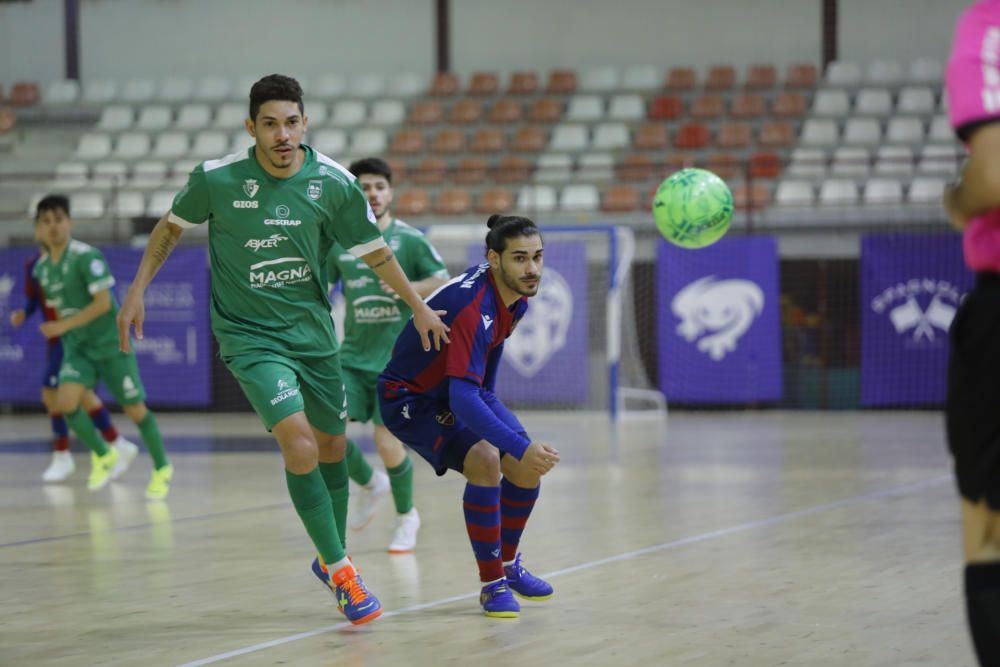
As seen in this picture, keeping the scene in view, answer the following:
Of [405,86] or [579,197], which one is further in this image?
[405,86]

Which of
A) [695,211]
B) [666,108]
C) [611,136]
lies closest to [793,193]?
[666,108]

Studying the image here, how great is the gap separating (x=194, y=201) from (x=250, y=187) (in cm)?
23

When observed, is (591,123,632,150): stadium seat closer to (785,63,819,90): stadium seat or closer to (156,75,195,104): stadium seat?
(785,63,819,90): stadium seat

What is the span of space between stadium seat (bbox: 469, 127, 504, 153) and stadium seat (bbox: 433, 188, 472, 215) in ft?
4.38

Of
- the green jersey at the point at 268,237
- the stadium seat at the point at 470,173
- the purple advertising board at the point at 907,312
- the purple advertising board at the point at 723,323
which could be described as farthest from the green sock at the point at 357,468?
the stadium seat at the point at 470,173

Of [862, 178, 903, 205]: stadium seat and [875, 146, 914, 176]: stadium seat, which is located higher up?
[875, 146, 914, 176]: stadium seat

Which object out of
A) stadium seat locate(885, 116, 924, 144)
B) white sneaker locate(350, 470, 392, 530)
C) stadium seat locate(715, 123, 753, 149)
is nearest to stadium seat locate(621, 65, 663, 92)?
stadium seat locate(715, 123, 753, 149)

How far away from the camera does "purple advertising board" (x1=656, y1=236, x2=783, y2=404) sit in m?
17.7

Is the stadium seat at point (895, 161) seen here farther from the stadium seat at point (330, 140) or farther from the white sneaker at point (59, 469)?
the white sneaker at point (59, 469)

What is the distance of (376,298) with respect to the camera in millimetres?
7879

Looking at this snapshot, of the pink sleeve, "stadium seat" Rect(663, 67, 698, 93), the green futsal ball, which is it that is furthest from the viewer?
"stadium seat" Rect(663, 67, 698, 93)

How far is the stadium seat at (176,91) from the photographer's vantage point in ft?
78.7

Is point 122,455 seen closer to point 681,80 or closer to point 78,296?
point 78,296

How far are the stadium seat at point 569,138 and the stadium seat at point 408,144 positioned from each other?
205 centimetres
